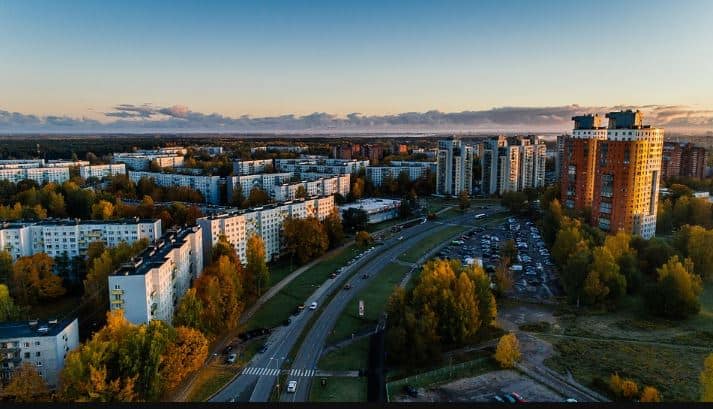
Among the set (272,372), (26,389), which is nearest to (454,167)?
(272,372)

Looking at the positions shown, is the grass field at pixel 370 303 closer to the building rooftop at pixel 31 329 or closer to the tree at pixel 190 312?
the tree at pixel 190 312

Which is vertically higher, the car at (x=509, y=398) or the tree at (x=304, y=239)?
the tree at (x=304, y=239)

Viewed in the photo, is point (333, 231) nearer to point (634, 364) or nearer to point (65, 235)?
point (65, 235)

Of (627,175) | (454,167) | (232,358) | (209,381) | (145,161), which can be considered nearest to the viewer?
(209,381)

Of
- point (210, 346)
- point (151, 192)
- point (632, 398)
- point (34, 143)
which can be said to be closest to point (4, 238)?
point (210, 346)

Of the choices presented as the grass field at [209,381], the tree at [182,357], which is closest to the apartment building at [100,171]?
the grass field at [209,381]

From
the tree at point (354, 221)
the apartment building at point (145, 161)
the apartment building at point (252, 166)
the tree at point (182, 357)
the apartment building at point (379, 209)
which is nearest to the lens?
the tree at point (182, 357)
